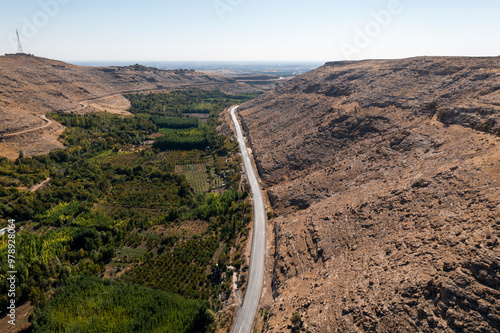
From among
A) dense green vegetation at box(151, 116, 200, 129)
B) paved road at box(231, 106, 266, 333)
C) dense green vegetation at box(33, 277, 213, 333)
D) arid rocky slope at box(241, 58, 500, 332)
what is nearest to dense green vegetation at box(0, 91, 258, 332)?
dense green vegetation at box(33, 277, 213, 333)

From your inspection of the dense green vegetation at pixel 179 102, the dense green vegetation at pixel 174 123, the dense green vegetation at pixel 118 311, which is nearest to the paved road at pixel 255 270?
the dense green vegetation at pixel 118 311

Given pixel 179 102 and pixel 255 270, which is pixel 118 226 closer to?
pixel 255 270

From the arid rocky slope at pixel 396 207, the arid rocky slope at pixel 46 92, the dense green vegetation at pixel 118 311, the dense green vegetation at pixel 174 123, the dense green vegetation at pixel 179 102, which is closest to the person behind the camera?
the arid rocky slope at pixel 396 207

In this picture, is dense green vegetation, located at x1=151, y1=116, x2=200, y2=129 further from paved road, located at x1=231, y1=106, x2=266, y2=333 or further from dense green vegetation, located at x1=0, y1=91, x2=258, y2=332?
paved road, located at x1=231, y1=106, x2=266, y2=333

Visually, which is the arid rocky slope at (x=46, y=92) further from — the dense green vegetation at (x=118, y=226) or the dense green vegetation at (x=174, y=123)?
the dense green vegetation at (x=174, y=123)

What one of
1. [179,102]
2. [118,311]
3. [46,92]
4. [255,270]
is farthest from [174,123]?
[118,311]
